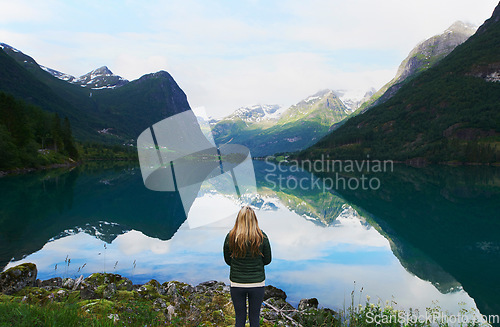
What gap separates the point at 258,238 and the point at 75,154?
453ft

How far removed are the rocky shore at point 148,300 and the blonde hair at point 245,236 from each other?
3262 mm

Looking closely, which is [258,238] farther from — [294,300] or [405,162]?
[405,162]

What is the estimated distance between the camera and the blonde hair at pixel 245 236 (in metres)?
6.46

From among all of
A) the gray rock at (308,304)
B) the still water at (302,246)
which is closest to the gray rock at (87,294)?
the still water at (302,246)

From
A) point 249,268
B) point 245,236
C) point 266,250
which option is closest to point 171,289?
point 249,268

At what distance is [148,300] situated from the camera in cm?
1054

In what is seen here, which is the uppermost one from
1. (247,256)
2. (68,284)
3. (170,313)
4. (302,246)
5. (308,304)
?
(247,256)

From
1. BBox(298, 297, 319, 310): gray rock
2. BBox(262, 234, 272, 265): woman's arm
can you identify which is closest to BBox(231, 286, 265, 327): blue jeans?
BBox(262, 234, 272, 265): woman's arm

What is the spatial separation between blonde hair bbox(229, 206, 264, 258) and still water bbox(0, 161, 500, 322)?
20.1 feet

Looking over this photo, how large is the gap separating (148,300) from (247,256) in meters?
6.02

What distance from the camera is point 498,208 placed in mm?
37031

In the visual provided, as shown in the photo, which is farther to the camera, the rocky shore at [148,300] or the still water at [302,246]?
the still water at [302,246]

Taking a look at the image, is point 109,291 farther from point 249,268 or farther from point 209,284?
point 249,268

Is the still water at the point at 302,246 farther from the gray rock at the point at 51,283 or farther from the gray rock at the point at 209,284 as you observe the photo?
the gray rock at the point at 51,283
